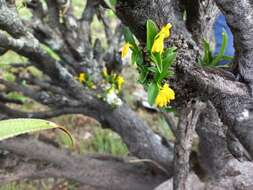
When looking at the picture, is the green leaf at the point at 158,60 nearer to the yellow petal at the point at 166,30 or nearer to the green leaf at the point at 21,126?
the yellow petal at the point at 166,30

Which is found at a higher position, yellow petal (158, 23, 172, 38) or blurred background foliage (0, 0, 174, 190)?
yellow petal (158, 23, 172, 38)

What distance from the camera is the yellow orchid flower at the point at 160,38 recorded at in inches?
34.4

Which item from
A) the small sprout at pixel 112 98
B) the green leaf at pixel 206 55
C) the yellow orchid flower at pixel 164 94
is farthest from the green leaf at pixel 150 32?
the small sprout at pixel 112 98

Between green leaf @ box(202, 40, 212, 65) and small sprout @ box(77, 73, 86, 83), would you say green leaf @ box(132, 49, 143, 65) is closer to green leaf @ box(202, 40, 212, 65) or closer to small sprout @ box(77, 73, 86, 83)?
green leaf @ box(202, 40, 212, 65)

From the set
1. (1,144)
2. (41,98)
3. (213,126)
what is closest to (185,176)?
(213,126)

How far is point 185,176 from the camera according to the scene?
1193 mm

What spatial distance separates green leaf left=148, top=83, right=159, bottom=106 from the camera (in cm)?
94

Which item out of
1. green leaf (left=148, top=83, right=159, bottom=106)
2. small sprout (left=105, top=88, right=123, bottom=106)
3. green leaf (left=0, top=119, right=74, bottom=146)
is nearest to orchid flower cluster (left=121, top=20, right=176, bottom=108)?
green leaf (left=148, top=83, right=159, bottom=106)

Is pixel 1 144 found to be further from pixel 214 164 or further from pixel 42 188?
pixel 214 164

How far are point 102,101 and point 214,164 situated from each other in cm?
47

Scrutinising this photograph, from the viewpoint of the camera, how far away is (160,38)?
87cm

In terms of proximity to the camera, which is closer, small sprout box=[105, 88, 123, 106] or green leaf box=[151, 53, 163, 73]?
green leaf box=[151, 53, 163, 73]

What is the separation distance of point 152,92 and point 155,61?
76mm

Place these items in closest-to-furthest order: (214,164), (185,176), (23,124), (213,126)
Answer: (23,124)
(185,176)
(213,126)
(214,164)
